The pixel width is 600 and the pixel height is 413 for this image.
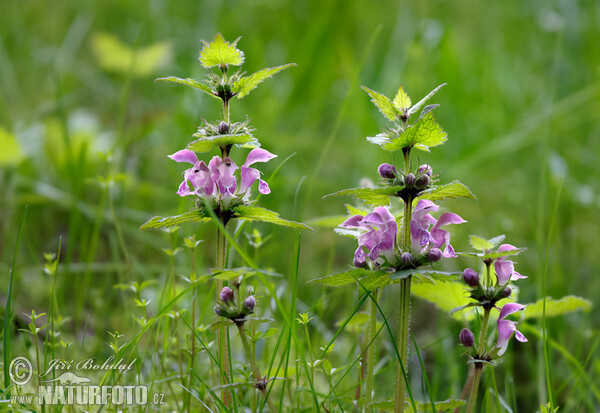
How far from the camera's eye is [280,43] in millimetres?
3303

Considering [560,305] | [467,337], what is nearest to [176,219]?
[467,337]

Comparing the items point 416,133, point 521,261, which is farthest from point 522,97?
point 416,133

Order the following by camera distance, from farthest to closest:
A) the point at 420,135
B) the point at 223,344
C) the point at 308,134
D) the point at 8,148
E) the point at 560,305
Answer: the point at 308,134 < the point at 8,148 < the point at 560,305 < the point at 223,344 < the point at 420,135

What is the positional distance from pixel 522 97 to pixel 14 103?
7.89 ft

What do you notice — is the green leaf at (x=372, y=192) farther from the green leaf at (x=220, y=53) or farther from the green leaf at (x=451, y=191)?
the green leaf at (x=220, y=53)

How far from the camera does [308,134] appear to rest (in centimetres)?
256

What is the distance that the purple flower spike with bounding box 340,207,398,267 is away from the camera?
746 millimetres

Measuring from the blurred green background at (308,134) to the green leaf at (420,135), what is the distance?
0.49 meters

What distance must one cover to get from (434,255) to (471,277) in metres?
0.05

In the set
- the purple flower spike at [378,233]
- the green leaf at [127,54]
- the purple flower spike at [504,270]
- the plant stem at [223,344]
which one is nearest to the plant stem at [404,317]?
the purple flower spike at [378,233]

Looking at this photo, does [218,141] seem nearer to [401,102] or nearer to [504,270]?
[401,102]

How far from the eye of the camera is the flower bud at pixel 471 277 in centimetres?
73

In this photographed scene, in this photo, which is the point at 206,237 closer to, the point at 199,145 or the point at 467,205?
the point at 467,205

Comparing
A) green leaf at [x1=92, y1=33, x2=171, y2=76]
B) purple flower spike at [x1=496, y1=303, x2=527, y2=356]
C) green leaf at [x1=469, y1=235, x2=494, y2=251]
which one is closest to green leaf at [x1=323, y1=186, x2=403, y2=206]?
green leaf at [x1=469, y1=235, x2=494, y2=251]
